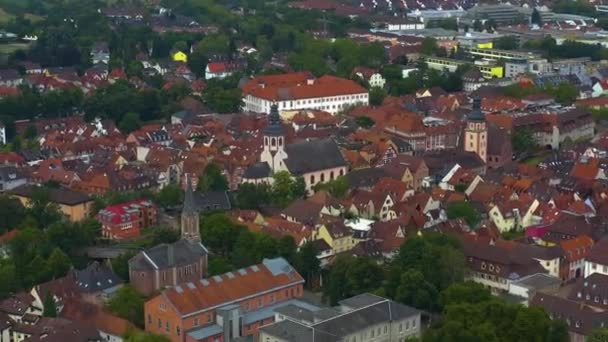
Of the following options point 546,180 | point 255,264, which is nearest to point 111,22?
point 546,180

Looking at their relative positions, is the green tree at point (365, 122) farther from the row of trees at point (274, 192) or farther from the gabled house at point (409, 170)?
A: the row of trees at point (274, 192)

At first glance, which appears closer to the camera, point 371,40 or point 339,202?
point 339,202

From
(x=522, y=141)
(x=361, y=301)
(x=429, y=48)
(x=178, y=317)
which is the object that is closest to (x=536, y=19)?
(x=429, y=48)

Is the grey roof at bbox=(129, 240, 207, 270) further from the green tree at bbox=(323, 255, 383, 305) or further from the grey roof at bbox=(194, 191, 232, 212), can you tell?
the grey roof at bbox=(194, 191, 232, 212)

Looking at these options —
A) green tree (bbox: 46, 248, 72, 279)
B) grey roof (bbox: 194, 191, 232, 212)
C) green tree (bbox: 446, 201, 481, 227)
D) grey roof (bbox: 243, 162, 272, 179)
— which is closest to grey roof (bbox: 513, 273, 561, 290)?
green tree (bbox: 446, 201, 481, 227)

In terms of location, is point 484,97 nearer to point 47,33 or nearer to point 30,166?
point 30,166
